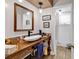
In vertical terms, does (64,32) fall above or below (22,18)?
below

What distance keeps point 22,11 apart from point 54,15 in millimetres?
1646

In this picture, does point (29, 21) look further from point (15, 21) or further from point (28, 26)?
point (15, 21)

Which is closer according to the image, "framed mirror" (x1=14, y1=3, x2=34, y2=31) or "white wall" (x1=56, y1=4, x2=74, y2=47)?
"framed mirror" (x1=14, y1=3, x2=34, y2=31)

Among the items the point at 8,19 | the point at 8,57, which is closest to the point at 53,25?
the point at 8,19

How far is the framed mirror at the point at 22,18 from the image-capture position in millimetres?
2654

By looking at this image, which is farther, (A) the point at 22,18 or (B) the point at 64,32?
(B) the point at 64,32

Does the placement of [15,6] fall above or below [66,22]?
above

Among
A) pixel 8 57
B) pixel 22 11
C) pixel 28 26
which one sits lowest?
pixel 8 57

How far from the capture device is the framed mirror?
2.65 m

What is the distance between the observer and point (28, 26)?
3.38m

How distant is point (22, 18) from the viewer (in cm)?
297

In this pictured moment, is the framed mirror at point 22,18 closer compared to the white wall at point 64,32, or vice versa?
the framed mirror at point 22,18
